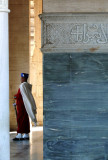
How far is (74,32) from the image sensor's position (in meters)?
9.12

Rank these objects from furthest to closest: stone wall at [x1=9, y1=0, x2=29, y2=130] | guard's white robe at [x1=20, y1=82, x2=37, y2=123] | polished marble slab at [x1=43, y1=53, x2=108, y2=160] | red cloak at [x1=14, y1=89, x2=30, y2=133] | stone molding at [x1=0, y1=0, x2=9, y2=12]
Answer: stone wall at [x1=9, y1=0, x2=29, y2=130], red cloak at [x1=14, y1=89, x2=30, y2=133], guard's white robe at [x1=20, y1=82, x2=37, y2=123], polished marble slab at [x1=43, y1=53, x2=108, y2=160], stone molding at [x1=0, y1=0, x2=9, y2=12]

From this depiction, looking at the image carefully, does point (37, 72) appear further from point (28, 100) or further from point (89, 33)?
point (89, 33)

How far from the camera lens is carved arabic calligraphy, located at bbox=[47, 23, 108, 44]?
9.12 metres

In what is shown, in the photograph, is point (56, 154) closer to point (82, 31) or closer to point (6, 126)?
point (6, 126)

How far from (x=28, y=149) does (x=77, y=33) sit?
3493 millimetres

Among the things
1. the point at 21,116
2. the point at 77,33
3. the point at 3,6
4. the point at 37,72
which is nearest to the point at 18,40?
the point at 37,72

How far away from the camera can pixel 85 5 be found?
9086mm

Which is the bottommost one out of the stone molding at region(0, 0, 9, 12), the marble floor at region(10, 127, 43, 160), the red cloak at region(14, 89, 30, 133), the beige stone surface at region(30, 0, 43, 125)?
the marble floor at region(10, 127, 43, 160)

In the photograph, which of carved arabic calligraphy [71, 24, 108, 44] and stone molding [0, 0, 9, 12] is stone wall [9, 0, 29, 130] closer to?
carved arabic calligraphy [71, 24, 108, 44]

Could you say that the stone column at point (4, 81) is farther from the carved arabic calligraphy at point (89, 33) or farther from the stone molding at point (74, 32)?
the carved arabic calligraphy at point (89, 33)

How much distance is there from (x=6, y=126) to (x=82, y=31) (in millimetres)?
2056

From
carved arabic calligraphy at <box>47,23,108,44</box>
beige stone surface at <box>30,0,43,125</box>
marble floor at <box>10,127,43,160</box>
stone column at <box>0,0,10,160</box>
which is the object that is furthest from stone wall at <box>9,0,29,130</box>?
stone column at <box>0,0,10,160</box>

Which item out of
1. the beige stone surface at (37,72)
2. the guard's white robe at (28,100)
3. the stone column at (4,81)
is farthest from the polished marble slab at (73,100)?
the beige stone surface at (37,72)

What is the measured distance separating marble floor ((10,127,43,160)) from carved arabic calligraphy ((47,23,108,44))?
7.91ft
